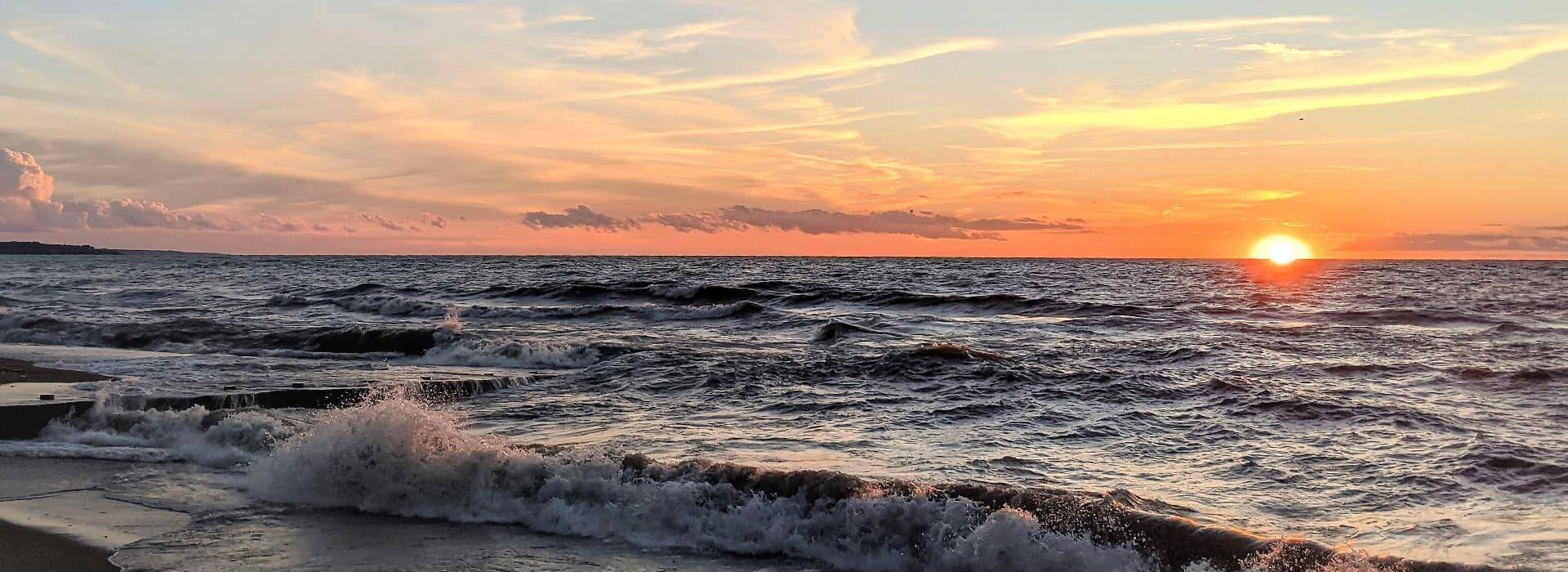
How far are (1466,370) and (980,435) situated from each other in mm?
9885

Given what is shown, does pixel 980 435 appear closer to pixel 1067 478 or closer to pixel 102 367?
pixel 1067 478

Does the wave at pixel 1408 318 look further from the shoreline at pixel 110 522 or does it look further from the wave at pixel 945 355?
the shoreline at pixel 110 522

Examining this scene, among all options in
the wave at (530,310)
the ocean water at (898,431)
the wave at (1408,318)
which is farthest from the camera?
the wave at (530,310)

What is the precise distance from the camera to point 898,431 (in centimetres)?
Result: 1180

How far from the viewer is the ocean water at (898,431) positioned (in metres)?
7.95

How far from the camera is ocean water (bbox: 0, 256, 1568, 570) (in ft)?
26.1

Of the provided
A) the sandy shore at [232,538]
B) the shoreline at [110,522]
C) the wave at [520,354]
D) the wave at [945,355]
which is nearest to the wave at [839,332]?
the wave at [945,355]

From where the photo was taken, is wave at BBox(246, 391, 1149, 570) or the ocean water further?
the ocean water

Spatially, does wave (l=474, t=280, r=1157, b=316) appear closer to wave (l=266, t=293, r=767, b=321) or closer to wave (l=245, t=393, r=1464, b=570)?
wave (l=266, t=293, r=767, b=321)

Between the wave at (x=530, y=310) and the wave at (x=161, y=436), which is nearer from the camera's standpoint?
the wave at (x=161, y=436)

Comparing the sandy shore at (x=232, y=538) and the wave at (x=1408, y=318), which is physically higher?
the wave at (x=1408, y=318)

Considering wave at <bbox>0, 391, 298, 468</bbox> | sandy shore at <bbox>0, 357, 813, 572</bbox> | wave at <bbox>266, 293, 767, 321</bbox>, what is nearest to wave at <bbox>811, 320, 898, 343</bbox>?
wave at <bbox>266, 293, 767, 321</bbox>

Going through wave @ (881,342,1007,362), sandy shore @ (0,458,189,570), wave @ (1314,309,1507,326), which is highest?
wave @ (881,342,1007,362)

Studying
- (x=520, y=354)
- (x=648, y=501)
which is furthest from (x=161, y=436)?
(x=520, y=354)
